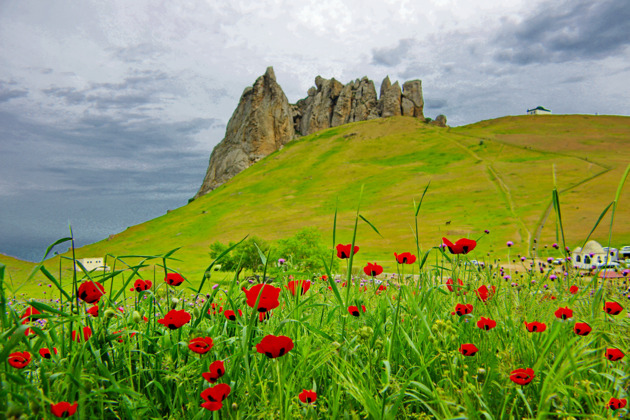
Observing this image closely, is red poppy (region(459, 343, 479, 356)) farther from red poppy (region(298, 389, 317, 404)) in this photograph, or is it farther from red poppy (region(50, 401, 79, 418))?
red poppy (region(50, 401, 79, 418))

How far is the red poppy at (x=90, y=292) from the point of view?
2312 millimetres

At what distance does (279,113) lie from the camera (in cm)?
14838

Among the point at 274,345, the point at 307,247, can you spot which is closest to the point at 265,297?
the point at 274,345

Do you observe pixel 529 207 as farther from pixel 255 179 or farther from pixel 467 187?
pixel 255 179

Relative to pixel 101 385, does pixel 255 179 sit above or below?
above

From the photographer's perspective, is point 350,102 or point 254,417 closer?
point 254,417

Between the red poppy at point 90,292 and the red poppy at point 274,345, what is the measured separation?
1199 millimetres

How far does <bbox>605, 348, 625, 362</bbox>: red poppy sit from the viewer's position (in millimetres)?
2153

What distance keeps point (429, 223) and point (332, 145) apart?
69063mm

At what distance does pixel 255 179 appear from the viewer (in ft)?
377

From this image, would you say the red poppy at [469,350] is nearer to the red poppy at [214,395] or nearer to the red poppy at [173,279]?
the red poppy at [214,395]

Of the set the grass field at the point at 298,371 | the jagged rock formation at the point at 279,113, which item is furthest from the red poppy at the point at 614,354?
the jagged rock formation at the point at 279,113

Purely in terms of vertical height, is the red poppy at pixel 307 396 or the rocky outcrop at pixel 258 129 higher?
the rocky outcrop at pixel 258 129

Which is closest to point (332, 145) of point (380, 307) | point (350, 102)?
point (350, 102)
